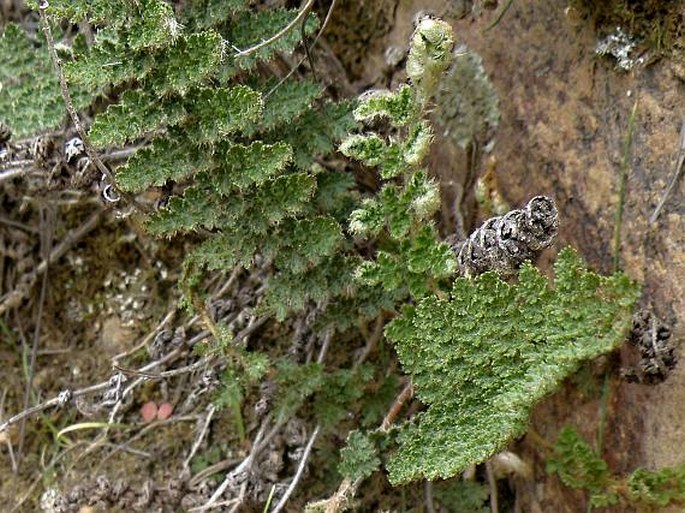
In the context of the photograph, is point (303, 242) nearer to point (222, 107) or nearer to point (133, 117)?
point (222, 107)

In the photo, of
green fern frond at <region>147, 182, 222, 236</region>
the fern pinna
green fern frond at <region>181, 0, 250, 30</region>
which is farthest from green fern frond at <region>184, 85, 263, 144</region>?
green fern frond at <region>181, 0, 250, 30</region>

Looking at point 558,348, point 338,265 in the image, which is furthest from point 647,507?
point 338,265

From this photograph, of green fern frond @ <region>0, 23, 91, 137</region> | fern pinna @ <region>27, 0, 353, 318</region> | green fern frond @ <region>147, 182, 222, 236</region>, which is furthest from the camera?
green fern frond @ <region>0, 23, 91, 137</region>

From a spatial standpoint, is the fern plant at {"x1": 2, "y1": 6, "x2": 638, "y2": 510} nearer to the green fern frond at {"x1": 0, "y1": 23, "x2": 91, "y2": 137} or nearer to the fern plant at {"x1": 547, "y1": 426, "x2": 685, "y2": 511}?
the green fern frond at {"x1": 0, "y1": 23, "x2": 91, "y2": 137}

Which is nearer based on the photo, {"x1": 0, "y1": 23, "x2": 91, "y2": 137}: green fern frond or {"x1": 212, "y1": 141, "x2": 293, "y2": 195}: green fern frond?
{"x1": 212, "y1": 141, "x2": 293, "y2": 195}: green fern frond

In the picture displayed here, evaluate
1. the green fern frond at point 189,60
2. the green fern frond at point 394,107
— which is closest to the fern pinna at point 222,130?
the green fern frond at point 189,60

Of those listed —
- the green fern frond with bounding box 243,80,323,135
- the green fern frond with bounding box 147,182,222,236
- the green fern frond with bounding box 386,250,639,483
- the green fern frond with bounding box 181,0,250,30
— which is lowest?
the green fern frond with bounding box 386,250,639,483

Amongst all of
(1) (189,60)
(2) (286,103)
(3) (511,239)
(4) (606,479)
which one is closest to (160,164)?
(1) (189,60)

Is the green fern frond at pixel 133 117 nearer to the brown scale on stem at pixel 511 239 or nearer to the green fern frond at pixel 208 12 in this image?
the green fern frond at pixel 208 12

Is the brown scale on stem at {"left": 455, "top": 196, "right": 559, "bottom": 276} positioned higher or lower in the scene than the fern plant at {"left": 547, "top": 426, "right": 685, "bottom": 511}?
higher
